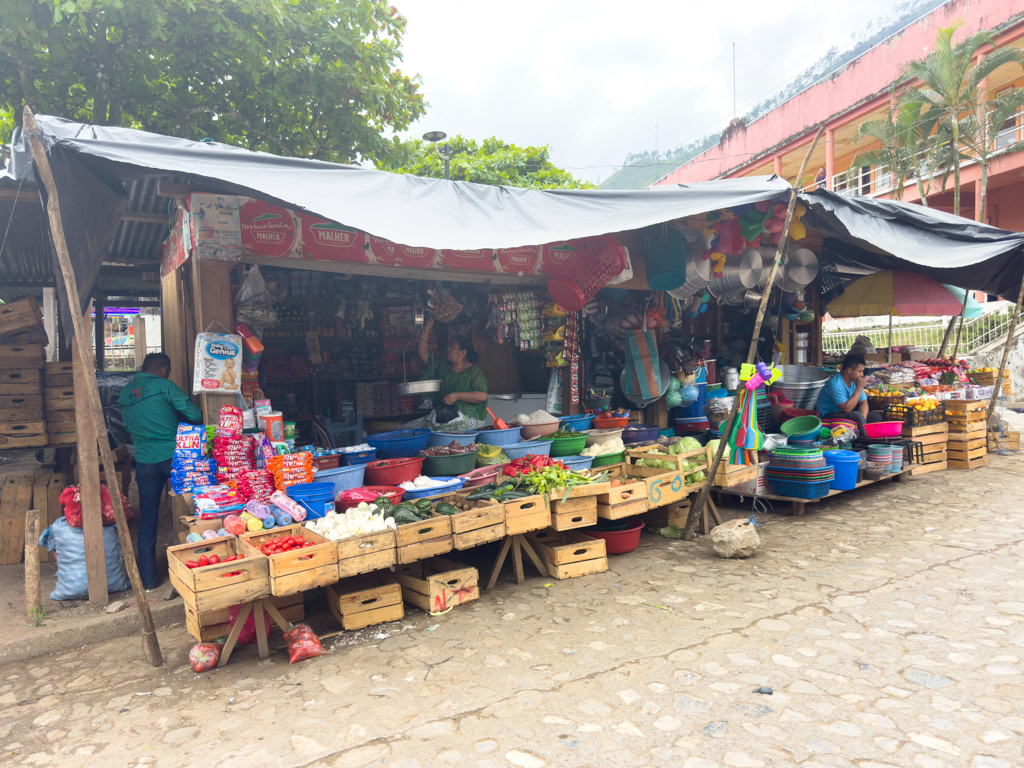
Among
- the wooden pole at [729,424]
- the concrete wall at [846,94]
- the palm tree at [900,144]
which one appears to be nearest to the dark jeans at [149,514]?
the wooden pole at [729,424]

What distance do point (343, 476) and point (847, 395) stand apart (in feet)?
20.8

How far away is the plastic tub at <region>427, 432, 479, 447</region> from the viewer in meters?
5.64

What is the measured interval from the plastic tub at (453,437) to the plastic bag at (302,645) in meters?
2.20

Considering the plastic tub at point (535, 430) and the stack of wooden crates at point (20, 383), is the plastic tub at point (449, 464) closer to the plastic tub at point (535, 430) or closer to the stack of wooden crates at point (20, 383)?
the plastic tub at point (535, 430)

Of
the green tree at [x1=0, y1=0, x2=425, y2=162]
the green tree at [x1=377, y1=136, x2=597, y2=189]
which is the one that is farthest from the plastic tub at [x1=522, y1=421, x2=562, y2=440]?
the green tree at [x1=377, y1=136, x2=597, y2=189]

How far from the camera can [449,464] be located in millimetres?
5449

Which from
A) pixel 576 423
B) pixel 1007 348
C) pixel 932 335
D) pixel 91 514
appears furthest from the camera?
pixel 932 335

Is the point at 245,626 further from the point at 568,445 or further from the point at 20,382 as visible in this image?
the point at 20,382

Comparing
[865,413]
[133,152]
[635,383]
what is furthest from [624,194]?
[865,413]

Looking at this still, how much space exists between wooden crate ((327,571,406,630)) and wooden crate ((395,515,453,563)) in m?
0.32

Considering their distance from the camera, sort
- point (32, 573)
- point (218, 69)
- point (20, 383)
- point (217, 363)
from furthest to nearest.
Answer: point (218, 69), point (20, 383), point (217, 363), point (32, 573)

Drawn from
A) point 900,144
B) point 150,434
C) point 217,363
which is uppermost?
point 900,144

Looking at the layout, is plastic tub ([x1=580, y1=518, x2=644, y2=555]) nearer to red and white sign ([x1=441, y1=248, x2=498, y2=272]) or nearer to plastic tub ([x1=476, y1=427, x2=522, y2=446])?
plastic tub ([x1=476, y1=427, x2=522, y2=446])

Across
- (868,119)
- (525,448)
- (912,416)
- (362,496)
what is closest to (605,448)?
(525,448)
